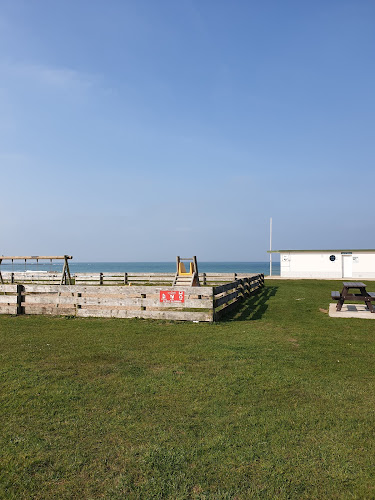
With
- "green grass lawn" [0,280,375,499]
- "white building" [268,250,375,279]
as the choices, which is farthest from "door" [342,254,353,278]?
"green grass lawn" [0,280,375,499]

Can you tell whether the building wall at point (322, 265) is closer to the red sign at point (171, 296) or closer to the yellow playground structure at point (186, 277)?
the yellow playground structure at point (186, 277)

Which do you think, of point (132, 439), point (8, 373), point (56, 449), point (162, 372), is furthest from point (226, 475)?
point (8, 373)

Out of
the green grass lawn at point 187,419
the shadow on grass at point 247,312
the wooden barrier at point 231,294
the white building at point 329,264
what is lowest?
the green grass lawn at point 187,419

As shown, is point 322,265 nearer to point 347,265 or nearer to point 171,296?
point 347,265

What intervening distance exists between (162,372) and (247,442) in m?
2.64

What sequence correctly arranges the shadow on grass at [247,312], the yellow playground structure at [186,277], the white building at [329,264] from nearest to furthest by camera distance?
the shadow on grass at [247,312], the yellow playground structure at [186,277], the white building at [329,264]

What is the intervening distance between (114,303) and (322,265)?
31.8 m

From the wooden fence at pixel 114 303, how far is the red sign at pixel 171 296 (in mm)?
72

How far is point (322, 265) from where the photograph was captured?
39.3 metres

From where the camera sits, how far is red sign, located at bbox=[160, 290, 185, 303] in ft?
38.4

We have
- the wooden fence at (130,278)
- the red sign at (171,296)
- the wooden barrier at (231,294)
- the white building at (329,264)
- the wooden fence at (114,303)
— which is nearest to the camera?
the wooden fence at (114,303)

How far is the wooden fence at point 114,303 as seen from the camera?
1153cm

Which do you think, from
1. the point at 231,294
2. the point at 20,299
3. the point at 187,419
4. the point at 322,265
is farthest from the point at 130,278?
the point at 187,419

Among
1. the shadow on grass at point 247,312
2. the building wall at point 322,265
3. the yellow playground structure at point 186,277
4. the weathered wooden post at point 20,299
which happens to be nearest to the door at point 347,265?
the building wall at point 322,265
